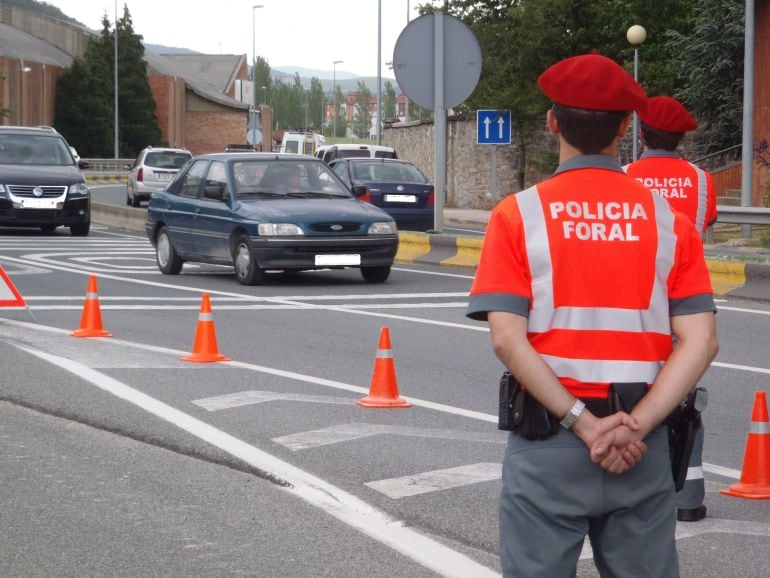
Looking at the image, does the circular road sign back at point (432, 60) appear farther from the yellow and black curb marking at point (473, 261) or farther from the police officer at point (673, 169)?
the police officer at point (673, 169)

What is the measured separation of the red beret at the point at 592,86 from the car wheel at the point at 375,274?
578 inches

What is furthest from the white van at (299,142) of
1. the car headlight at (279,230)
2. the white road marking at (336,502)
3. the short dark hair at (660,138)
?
the short dark hair at (660,138)

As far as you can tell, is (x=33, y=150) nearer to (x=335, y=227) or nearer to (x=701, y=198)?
(x=335, y=227)

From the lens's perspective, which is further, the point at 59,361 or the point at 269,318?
the point at 269,318

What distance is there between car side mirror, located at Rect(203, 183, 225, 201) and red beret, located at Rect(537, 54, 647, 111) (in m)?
15.1

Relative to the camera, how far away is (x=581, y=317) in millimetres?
3416

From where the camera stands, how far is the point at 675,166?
656cm

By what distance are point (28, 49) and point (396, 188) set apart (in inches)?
3094

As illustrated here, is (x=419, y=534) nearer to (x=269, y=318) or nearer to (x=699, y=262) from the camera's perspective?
(x=699, y=262)

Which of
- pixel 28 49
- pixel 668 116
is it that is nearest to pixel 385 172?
pixel 668 116

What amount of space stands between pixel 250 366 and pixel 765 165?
2417 cm

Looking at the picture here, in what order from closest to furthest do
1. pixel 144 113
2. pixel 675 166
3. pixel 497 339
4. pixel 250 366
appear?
pixel 497 339
pixel 675 166
pixel 250 366
pixel 144 113

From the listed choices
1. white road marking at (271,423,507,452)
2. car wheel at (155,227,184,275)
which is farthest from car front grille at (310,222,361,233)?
white road marking at (271,423,507,452)

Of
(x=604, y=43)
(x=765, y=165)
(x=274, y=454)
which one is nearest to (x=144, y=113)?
(x=604, y=43)
